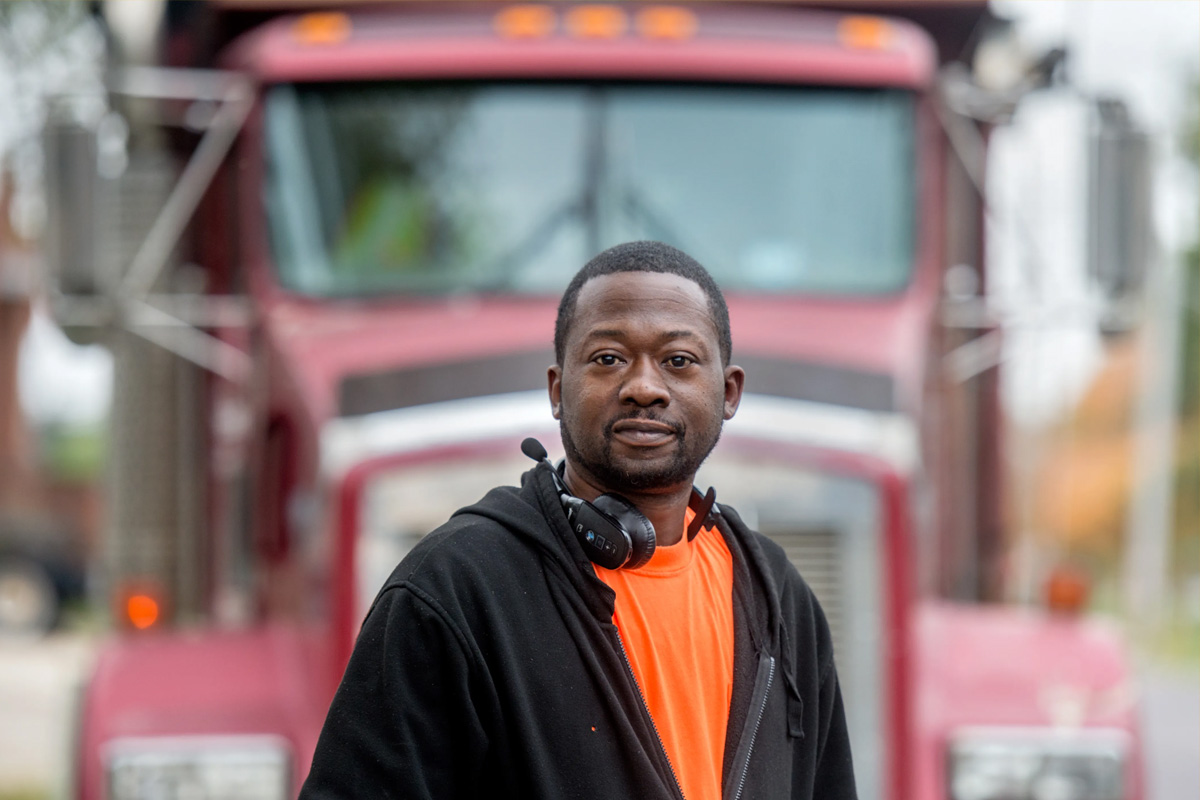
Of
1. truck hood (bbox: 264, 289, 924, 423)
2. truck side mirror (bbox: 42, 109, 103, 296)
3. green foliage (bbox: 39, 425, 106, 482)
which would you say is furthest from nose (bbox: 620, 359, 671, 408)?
green foliage (bbox: 39, 425, 106, 482)

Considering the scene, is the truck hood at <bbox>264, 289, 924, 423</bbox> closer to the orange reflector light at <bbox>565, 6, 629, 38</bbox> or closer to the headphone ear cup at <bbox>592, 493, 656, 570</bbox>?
the orange reflector light at <bbox>565, 6, 629, 38</bbox>

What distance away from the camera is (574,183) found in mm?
5273

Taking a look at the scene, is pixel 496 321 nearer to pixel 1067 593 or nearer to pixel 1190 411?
pixel 1067 593

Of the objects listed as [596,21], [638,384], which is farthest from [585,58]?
[638,384]

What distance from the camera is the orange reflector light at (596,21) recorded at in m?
5.45

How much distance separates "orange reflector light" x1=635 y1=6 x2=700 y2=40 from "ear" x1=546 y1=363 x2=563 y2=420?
346 cm

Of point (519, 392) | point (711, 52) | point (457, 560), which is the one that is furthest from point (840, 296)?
point (457, 560)

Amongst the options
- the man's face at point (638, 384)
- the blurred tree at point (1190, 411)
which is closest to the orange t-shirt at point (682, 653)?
the man's face at point (638, 384)

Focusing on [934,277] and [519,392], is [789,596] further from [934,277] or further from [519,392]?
[934,277]

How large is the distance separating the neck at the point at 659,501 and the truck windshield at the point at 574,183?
3.02 meters

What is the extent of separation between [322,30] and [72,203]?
101 centimetres

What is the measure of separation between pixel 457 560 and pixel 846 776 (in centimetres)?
74

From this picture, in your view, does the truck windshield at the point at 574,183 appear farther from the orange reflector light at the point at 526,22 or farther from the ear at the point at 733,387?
the ear at the point at 733,387

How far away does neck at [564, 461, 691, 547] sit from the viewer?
211 cm
